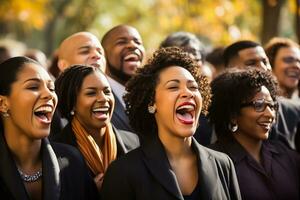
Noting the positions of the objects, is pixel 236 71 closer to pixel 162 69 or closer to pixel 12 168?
pixel 162 69

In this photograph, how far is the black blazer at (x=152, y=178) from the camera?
5156 mm

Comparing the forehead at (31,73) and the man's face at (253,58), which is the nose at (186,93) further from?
the man's face at (253,58)

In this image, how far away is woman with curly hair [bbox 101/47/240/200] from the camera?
5184 mm

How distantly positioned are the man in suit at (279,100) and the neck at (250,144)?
0.55 meters

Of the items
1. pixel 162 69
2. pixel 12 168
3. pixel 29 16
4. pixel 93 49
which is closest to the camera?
pixel 12 168

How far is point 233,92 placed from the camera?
255 inches

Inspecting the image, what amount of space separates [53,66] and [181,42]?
1932 millimetres

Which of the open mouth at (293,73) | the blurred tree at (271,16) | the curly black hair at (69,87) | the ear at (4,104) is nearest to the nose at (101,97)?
the curly black hair at (69,87)

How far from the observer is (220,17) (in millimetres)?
15289

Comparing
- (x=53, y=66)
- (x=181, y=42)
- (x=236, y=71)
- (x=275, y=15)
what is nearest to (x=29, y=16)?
(x=275, y=15)

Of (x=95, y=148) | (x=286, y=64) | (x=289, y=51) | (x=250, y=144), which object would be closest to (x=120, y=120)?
(x=95, y=148)

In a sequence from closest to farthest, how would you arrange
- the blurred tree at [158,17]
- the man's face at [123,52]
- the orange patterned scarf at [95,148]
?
the orange patterned scarf at [95,148], the man's face at [123,52], the blurred tree at [158,17]

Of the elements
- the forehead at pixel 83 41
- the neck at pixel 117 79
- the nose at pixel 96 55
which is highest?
the forehead at pixel 83 41

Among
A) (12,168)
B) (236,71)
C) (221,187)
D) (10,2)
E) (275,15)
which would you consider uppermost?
(10,2)
